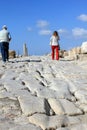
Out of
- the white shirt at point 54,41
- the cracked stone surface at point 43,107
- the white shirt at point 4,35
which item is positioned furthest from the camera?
the white shirt at point 54,41

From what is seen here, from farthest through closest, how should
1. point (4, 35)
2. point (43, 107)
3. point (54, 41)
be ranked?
1. point (54, 41)
2. point (4, 35)
3. point (43, 107)

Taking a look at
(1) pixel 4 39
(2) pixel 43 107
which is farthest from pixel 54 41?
(2) pixel 43 107

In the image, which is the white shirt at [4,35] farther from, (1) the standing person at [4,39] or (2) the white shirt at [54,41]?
(2) the white shirt at [54,41]

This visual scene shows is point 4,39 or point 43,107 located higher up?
point 4,39

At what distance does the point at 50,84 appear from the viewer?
927 cm

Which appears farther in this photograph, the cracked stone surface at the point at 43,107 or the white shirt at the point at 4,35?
the white shirt at the point at 4,35

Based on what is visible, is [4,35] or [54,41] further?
[54,41]

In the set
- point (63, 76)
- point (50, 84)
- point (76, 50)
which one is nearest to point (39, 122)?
point (50, 84)

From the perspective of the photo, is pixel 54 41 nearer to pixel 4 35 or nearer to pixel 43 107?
pixel 4 35

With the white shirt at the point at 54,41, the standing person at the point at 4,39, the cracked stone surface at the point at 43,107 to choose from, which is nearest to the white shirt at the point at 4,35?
the standing person at the point at 4,39

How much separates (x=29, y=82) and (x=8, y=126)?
4.14 metres

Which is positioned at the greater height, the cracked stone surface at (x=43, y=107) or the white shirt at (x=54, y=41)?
the white shirt at (x=54, y=41)

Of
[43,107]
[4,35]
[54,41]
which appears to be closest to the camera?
[43,107]

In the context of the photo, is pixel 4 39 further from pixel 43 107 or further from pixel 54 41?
pixel 43 107
